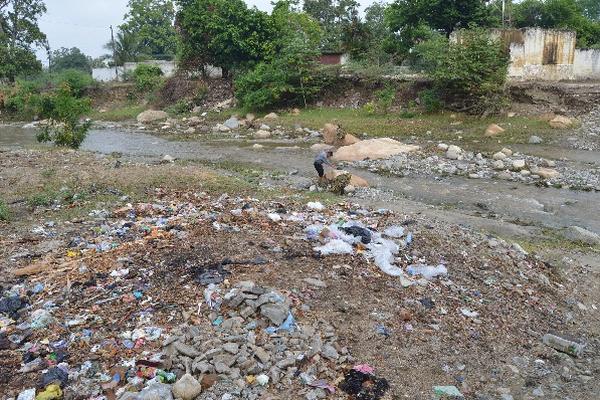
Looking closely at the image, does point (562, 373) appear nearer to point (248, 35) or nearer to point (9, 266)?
point (9, 266)

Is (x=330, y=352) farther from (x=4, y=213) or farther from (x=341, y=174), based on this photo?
(x=341, y=174)

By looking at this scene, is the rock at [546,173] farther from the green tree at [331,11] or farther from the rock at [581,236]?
the green tree at [331,11]

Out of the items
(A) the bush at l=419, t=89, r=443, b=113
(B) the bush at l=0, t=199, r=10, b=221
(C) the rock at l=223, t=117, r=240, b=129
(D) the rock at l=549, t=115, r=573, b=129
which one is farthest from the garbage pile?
(C) the rock at l=223, t=117, r=240, b=129

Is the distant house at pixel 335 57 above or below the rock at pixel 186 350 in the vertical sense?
above

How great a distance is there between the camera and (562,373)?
13.9ft

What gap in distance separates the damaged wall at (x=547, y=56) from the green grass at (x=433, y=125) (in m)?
4.01

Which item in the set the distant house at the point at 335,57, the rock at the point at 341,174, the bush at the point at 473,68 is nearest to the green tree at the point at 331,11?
the distant house at the point at 335,57

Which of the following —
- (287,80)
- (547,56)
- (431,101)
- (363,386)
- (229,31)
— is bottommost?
(363,386)

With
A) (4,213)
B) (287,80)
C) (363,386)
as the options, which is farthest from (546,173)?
(287,80)

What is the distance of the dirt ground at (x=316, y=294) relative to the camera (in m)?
4.01

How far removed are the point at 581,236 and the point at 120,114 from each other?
23511mm

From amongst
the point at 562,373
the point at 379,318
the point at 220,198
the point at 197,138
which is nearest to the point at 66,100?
the point at 197,138

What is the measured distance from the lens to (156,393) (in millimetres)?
3436

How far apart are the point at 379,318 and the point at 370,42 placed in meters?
22.8
